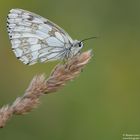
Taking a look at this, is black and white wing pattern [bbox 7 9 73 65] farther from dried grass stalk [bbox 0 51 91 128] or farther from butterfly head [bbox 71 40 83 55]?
dried grass stalk [bbox 0 51 91 128]

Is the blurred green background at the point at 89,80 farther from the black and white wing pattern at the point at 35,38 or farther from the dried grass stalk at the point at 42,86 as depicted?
the dried grass stalk at the point at 42,86

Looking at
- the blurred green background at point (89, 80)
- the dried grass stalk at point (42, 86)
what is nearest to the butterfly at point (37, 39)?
the dried grass stalk at point (42, 86)

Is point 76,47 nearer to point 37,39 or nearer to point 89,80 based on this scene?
point 37,39

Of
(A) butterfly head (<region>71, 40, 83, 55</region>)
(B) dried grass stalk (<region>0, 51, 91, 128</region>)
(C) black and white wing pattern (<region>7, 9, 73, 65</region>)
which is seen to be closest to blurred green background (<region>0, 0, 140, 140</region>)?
(C) black and white wing pattern (<region>7, 9, 73, 65</region>)

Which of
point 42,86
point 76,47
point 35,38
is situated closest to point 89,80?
point 35,38

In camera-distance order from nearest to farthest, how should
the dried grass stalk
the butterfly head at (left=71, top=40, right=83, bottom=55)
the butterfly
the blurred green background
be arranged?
1. the dried grass stalk
2. the butterfly head at (left=71, top=40, right=83, bottom=55)
3. the butterfly
4. the blurred green background

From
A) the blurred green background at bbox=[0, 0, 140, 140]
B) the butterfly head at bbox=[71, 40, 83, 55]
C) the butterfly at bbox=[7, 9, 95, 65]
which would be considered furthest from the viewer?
the blurred green background at bbox=[0, 0, 140, 140]
